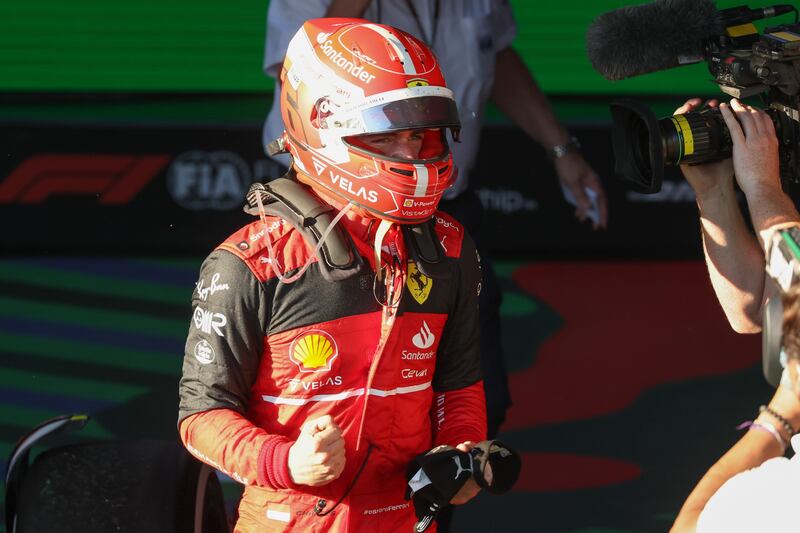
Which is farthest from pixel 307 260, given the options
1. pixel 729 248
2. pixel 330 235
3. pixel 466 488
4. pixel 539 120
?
pixel 539 120

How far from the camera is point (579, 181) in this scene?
3.78 meters

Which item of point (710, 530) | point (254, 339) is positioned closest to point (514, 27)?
point (254, 339)

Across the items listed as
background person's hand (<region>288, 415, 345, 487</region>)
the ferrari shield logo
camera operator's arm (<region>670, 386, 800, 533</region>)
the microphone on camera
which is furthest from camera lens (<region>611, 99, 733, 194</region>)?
background person's hand (<region>288, 415, 345, 487</region>)

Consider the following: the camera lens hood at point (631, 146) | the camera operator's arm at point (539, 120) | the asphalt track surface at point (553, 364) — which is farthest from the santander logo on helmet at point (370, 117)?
the asphalt track surface at point (553, 364)

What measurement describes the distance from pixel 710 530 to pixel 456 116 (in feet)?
3.20

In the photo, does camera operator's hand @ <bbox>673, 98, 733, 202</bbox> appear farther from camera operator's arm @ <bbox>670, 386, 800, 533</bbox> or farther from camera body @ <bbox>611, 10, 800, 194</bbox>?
camera operator's arm @ <bbox>670, 386, 800, 533</bbox>

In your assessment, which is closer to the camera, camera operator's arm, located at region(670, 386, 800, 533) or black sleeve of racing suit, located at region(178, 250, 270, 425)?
camera operator's arm, located at region(670, 386, 800, 533)

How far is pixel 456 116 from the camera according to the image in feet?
8.23

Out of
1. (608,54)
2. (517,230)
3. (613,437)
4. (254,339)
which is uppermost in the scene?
(608,54)

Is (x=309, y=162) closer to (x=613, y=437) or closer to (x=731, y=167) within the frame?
(x=731, y=167)

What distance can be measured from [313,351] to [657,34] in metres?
0.97

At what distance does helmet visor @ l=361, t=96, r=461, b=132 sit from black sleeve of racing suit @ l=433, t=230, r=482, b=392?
1.02ft

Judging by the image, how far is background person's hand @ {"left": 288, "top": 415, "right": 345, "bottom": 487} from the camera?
2.23 metres

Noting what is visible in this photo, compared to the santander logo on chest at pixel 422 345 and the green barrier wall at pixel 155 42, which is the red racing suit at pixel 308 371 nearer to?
the santander logo on chest at pixel 422 345
